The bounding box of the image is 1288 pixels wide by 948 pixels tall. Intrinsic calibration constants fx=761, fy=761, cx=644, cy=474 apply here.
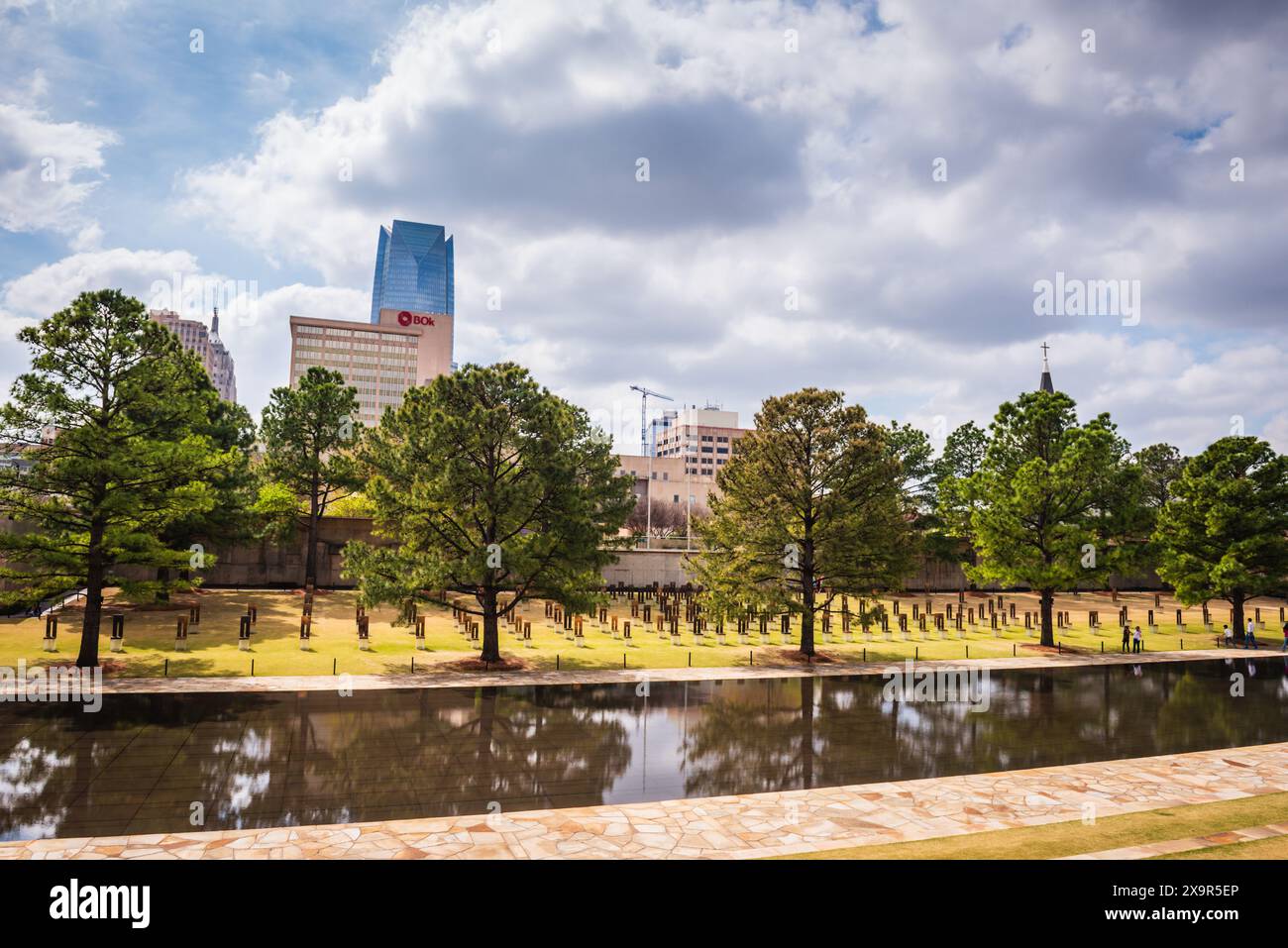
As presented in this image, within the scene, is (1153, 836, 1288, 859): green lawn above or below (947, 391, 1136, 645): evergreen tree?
below

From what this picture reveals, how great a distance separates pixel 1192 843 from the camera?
12312 mm

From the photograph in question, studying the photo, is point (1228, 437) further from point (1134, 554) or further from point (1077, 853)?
point (1077, 853)

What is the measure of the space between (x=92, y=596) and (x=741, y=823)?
77.6 ft

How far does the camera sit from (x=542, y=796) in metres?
14.9

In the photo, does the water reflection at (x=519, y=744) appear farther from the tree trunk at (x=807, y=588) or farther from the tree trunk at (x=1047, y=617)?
the tree trunk at (x=1047, y=617)

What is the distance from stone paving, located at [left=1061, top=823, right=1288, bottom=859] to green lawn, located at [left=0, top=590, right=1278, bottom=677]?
1949 cm

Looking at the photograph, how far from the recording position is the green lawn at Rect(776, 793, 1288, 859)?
12.1 m

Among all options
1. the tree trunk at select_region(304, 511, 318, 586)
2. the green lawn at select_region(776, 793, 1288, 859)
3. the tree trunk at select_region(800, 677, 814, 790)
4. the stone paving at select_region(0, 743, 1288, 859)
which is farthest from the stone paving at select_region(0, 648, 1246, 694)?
the tree trunk at select_region(304, 511, 318, 586)

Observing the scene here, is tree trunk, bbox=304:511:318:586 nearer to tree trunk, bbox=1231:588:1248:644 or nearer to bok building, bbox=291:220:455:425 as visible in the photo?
tree trunk, bbox=1231:588:1248:644

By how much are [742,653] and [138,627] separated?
26914 millimetres

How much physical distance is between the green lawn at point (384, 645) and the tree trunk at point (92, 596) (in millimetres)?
968

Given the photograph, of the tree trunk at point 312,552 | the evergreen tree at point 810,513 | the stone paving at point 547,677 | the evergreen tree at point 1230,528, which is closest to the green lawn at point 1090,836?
the stone paving at point 547,677

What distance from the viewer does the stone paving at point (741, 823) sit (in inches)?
467

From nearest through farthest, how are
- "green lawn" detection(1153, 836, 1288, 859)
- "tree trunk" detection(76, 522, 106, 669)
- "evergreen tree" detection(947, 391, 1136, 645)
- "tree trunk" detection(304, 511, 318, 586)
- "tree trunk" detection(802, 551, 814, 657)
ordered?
"green lawn" detection(1153, 836, 1288, 859) → "tree trunk" detection(76, 522, 106, 669) → "tree trunk" detection(802, 551, 814, 657) → "evergreen tree" detection(947, 391, 1136, 645) → "tree trunk" detection(304, 511, 318, 586)
